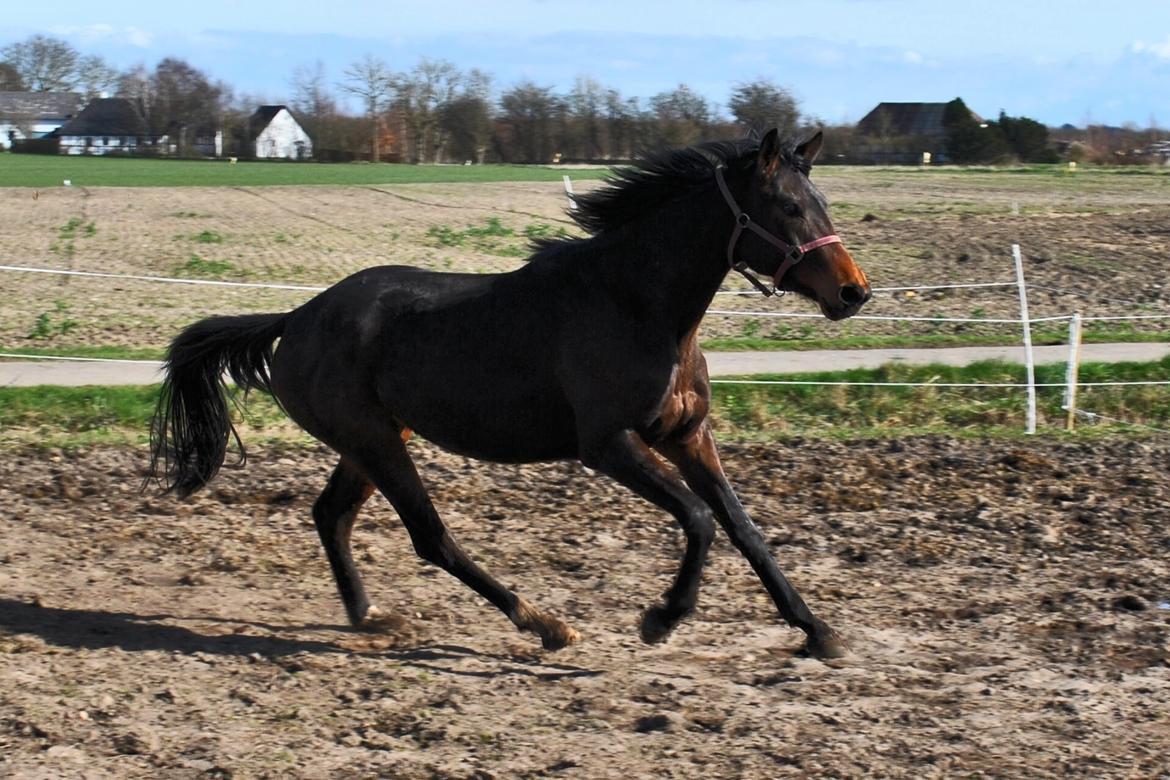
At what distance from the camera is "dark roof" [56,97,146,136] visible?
10044 centimetres

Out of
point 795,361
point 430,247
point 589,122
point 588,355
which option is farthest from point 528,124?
A: point 588,355

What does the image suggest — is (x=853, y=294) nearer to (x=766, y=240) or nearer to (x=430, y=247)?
(x=766, y=240)

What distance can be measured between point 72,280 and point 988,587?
53.5 feet

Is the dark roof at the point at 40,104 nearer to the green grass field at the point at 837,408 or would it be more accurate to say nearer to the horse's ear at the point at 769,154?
the green grass field at the point at 837,408

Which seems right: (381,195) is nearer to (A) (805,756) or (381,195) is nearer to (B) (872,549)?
(B) (872,549)

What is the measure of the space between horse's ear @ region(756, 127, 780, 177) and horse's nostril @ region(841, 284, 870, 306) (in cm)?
58

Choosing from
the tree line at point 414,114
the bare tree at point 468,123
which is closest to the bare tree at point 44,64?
the tree line at point 414,114

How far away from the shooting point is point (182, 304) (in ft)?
58.0

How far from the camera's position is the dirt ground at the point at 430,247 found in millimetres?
17281

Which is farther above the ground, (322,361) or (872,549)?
(322,361)

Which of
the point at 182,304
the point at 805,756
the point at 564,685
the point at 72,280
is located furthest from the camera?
the point at 72,280

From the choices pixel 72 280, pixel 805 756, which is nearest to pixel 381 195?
pixel 72 280

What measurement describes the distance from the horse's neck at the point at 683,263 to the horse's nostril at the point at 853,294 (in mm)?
555

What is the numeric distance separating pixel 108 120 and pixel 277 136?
19217 millimetres
